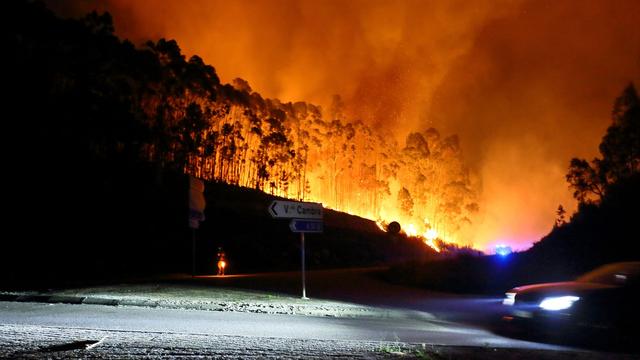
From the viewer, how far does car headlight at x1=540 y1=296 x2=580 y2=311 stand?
395 inches

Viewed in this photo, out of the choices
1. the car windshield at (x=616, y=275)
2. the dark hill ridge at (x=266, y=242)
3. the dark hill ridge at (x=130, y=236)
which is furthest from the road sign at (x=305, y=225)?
the dark hill ridge at (x=266, y=242)

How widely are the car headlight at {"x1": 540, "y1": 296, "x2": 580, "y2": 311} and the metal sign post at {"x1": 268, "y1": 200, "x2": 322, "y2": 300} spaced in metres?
7.53

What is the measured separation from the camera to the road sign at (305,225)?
16.9 metres

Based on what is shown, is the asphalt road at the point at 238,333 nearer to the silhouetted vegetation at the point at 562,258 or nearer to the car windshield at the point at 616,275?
the car windshield at the point at 616,275

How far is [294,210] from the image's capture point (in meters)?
17.0

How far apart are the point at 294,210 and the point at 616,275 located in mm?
8791

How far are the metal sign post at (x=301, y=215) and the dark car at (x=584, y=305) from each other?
7.27m

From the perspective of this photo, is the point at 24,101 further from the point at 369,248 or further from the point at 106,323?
the point at 369,248

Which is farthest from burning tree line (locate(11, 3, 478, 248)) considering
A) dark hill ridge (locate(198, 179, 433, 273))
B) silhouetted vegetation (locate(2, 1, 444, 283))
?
dark hill ridge (locate(198, 179, 433, 273))

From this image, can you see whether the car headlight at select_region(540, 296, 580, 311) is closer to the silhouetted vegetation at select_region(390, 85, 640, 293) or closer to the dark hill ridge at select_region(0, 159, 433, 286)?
the silhouetted vegetation at select_region(390, 85, 640, 293)

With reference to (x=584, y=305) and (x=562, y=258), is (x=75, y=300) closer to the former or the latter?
(x=584, y=305)

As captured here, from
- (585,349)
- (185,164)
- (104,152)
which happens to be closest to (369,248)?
(104,152)

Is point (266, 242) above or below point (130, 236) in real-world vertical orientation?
below

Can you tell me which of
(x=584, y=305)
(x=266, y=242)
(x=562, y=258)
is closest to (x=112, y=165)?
(x=266, y=242)
